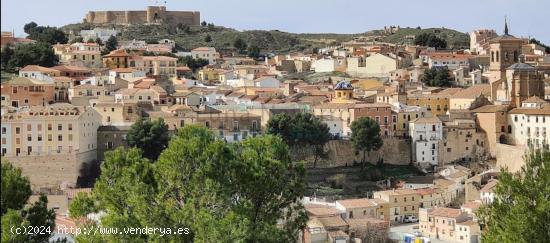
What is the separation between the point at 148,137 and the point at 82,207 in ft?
44.8

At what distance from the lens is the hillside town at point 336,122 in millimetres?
24594

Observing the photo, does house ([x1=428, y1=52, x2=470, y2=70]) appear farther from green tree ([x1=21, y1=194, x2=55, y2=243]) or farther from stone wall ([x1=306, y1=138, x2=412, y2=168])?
green tree ([x1=21, y1=194, x2=55, y2=243])

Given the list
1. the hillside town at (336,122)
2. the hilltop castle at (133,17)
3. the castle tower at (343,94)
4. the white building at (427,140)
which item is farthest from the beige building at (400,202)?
the hilltop castle at (133,17)

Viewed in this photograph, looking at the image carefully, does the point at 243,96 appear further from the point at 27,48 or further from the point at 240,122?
the point at 27,48

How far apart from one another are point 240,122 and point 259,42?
2637 cm

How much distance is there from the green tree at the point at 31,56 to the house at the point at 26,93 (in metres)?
5.31

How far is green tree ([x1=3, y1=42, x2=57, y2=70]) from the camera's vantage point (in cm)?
3556

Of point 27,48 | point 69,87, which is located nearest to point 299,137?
point 69,87

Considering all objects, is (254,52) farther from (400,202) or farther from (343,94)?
(400,202)

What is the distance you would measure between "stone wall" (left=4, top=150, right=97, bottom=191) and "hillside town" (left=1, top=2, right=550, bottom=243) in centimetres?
3

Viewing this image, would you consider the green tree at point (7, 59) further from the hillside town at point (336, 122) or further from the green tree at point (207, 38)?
the green tree at point (207, 38)

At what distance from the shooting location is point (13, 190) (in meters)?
10.4

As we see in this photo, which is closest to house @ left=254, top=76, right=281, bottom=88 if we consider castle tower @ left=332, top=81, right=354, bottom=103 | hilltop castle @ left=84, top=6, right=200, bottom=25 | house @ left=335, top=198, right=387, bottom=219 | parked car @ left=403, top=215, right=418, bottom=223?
castle tower @ left=332, top=81, right=354, bottom=103

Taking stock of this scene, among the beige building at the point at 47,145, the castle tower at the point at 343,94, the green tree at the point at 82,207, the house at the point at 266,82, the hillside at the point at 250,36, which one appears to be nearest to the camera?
the green tree at the point at 82,207
